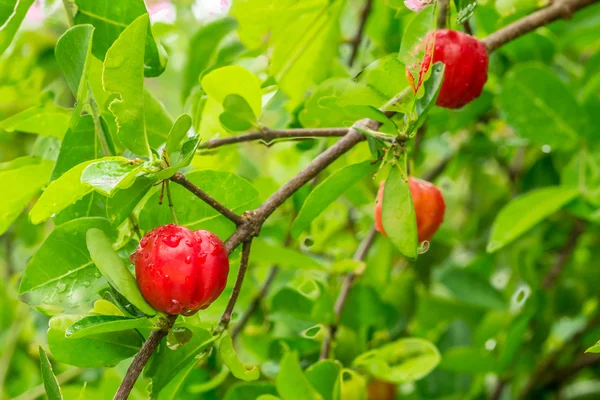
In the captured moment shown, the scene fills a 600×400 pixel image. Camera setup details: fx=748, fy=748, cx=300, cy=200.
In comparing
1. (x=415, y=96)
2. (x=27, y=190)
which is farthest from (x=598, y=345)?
(x=27, y=190)

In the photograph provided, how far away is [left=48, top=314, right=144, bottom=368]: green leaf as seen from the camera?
2.43ft

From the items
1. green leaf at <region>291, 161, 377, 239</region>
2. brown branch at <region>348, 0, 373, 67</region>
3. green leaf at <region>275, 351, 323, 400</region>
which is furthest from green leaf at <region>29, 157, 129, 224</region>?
brown branch at <region>348, 0, 373, 67</region>

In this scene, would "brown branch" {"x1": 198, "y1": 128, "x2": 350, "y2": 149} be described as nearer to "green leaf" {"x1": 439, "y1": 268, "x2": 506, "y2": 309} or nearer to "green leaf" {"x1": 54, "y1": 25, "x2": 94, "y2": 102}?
"green leaf" {"x1": 54, "y1": 25, "x2": 94, "y2": 102}

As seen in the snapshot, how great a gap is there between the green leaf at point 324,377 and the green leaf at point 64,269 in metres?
0.32

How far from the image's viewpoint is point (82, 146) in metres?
0.79

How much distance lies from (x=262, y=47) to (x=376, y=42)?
0.77 feet

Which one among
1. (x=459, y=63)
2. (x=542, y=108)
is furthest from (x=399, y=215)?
(x=542, y=108)

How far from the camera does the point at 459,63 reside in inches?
31.6

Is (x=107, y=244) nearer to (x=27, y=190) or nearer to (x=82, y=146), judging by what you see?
(x=82, y=146)

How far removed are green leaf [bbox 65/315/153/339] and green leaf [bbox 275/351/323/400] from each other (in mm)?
237

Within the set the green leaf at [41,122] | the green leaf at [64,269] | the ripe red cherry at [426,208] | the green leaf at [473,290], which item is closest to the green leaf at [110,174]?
the green leaf at [64,269]

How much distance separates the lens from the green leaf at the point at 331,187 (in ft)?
2.53

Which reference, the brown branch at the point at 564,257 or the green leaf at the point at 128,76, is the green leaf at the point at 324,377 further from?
the brown branch at the point at 564,257

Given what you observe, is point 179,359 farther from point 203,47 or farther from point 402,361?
point 203,47
